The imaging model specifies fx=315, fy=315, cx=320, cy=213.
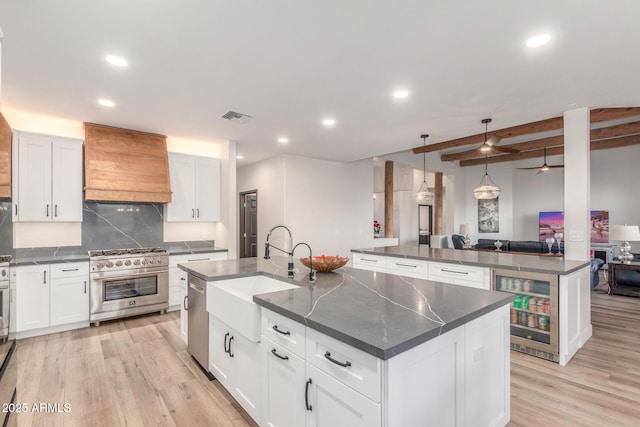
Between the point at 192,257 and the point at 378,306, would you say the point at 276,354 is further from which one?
the point at 192,257

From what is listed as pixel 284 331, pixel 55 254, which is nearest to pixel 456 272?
pixel 284 331

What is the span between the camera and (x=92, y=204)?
4.36m

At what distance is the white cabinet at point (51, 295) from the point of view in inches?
138

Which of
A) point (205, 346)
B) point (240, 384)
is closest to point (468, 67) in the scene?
point (240, 384)

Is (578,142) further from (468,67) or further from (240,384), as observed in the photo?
(240,384)

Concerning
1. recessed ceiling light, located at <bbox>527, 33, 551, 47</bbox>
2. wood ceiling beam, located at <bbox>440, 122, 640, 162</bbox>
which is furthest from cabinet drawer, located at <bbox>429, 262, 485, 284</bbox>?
wood ceiling beam, located at <bbox>440, 122, 640, 162</bbox>

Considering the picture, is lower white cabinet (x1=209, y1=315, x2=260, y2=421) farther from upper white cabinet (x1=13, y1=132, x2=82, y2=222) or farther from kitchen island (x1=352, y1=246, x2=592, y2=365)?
upper white cabinet (x1=13, y1=132, x2=82, y2=222)

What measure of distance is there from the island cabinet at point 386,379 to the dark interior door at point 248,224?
5031 mm

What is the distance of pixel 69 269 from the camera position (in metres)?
3.80

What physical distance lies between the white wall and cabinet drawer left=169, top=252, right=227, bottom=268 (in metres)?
1.34

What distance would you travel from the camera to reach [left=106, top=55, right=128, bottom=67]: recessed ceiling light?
2408mm

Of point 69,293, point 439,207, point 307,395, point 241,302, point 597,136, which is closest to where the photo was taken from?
point 307,395

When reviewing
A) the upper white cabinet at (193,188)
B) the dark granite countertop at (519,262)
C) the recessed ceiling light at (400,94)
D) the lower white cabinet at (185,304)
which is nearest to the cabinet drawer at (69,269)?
the upper white cabinet at (193,188)

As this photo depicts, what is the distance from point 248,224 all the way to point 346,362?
19.7 feet
